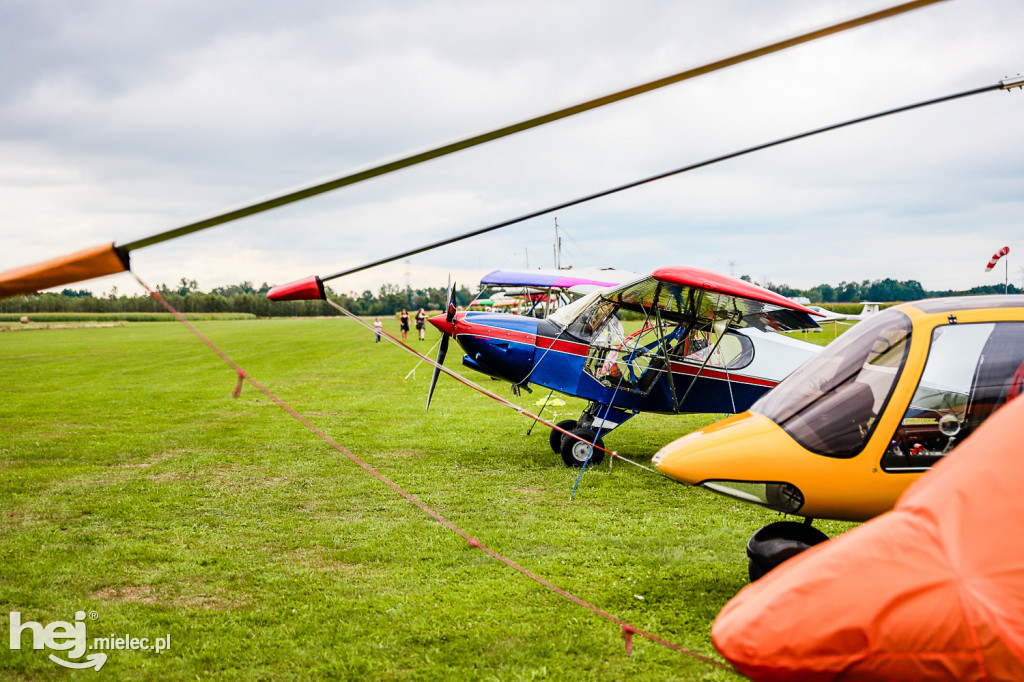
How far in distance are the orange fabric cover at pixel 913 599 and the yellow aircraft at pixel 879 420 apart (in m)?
1.83

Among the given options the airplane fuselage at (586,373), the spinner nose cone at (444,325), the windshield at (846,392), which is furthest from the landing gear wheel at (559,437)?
the windshield at (846,392)

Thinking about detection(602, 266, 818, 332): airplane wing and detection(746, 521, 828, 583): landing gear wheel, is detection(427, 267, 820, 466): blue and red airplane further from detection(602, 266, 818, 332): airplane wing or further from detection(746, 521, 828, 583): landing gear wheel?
detection(746, 521, 828, 583): landing gear wheel

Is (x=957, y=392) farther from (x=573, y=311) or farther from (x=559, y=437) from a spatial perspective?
(x=559, y=437)

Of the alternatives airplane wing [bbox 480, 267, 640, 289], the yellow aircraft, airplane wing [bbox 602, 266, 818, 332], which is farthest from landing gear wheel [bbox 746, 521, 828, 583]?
airplane wing [bbox 480, 267, 640, 289]

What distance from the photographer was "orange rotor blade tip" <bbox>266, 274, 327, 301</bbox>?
11.5ft

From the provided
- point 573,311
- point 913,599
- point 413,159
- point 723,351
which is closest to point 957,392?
point 913,599

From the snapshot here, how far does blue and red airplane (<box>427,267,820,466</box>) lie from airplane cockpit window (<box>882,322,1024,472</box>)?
4.35m

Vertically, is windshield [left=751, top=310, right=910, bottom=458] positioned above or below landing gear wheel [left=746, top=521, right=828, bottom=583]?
above

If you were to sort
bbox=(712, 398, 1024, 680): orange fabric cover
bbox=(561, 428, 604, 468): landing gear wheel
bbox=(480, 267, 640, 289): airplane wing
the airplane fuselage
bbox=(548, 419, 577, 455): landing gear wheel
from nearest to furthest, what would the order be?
bbox=(712, 398, 1024, 680): orange fabric cover, the airplane fuselage, bbox=(561, 428, 604, 468): landing gear wheel, bbox=(548, 419, 577, 455): landing gear wheel, bbox=(480, 267, 640, 289): airplane wing

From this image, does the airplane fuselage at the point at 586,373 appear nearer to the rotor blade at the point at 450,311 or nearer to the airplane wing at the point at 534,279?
the rotor blade at the point at 450,311

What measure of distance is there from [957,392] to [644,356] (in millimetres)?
5136

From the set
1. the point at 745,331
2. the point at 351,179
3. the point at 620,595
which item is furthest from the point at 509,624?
the point at 745,331

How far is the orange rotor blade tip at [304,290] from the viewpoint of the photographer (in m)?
3.52

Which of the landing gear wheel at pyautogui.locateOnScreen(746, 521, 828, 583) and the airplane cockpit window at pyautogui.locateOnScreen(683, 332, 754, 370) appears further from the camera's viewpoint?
the airplane cockpit window at pyautogui.locateOnScreen(683, 332, 754, 370)
